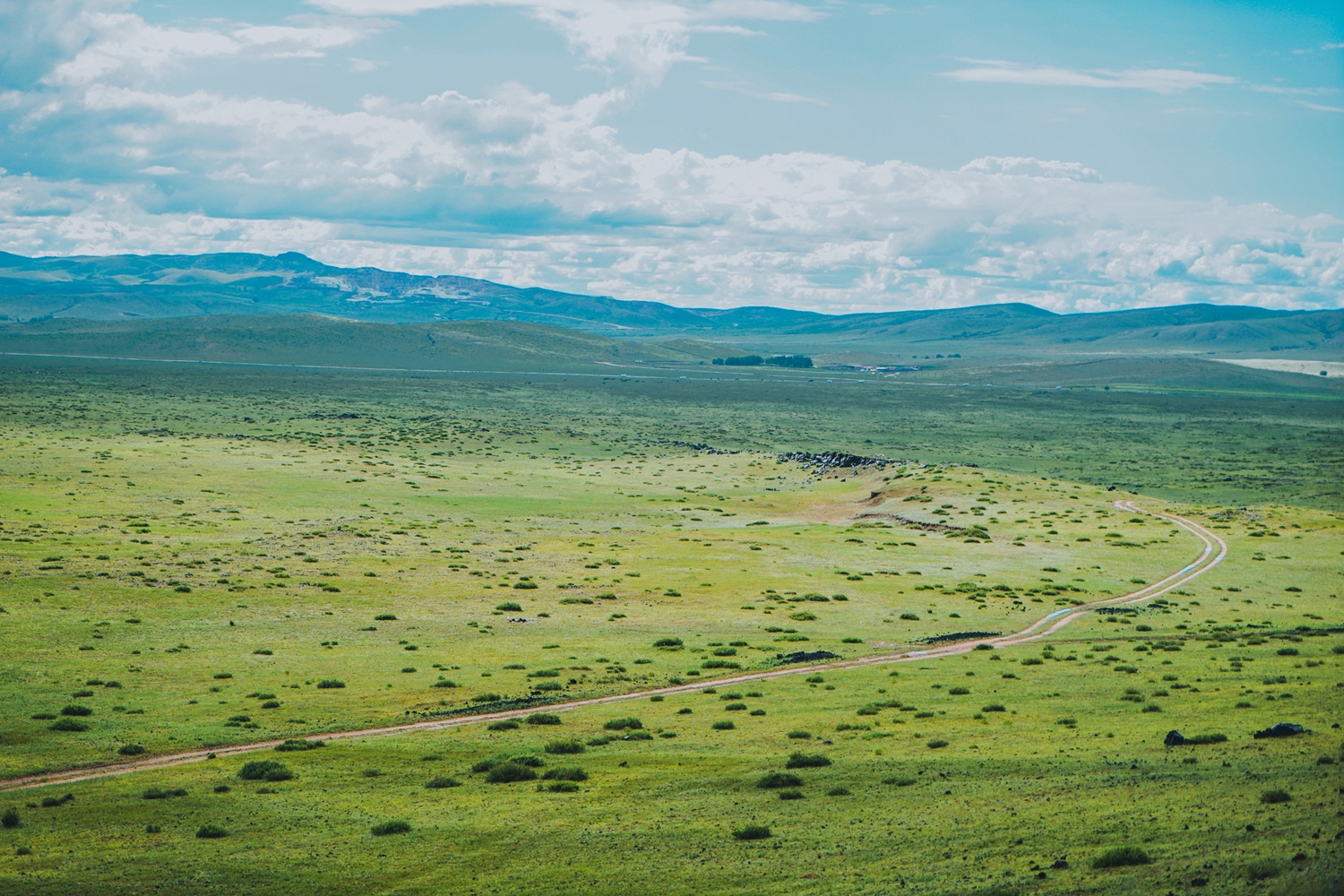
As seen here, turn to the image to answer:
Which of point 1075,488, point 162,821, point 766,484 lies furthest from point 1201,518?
point 162,821

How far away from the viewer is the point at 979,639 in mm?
52844

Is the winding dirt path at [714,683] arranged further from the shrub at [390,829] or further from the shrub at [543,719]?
the shrub at [390,829]

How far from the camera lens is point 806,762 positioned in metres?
30.8

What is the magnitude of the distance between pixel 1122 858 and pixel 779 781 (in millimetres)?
9951

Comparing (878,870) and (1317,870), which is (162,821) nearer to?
(878,870)

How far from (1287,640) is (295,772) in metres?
42.0

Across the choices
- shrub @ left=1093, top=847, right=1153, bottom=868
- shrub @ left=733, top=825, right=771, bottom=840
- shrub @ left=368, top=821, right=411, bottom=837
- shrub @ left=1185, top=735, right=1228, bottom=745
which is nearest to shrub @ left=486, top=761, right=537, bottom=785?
shrub @ left=368, top=821, right=411, bottom=837

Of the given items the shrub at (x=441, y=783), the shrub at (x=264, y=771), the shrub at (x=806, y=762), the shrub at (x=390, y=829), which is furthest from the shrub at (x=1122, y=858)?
the shrub at (x=264, y=771)

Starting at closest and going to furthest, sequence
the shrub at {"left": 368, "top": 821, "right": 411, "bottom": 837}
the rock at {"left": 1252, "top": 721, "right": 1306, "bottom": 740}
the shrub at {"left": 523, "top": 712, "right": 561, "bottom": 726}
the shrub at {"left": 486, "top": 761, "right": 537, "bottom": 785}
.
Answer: the shrub at {"left": 368, "top": 821, "right": 411, "bottom": 837} → the rock at {"left": 1252, "top": 721, "right": 1306, "bottom": 740} → the shrub at {"left": 486, "top": 761, "right": 537, "bottom": 785} → the shrub at {"left": 523, "top": 712, "right": 561, "bottom": 726}

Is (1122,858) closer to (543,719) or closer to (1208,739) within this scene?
(1208,739)

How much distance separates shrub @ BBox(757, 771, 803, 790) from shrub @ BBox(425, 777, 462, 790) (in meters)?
8.08

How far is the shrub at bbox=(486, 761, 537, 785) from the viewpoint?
30.2m

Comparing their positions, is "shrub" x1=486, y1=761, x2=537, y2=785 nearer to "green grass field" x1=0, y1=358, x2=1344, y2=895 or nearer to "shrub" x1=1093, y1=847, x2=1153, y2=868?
"green grass field" x1=0, y1=358, x2=1344, y2=895

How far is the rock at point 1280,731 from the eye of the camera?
29906mm
